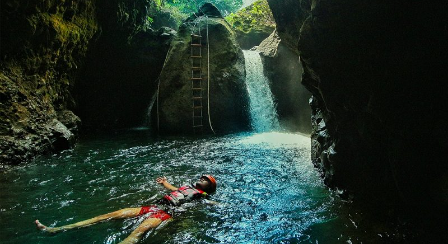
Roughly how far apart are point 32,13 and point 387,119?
1015 centimetres

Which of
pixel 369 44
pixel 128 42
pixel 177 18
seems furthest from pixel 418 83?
pixel 177 18

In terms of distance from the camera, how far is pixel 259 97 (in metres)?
16.4

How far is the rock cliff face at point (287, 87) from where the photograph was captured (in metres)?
16.3

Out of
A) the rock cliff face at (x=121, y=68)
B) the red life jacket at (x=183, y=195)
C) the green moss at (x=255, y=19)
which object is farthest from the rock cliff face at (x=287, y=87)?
the red life jacket at (x=183, y=195)

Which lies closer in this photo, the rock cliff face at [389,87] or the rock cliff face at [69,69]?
the rock cliff face at [389,87]

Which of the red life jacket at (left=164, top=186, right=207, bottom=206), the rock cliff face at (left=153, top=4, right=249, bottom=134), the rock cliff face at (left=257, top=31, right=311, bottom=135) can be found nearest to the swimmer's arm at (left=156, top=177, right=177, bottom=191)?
the red life jacket at (left=164, top=186, right=207, bottom=206)

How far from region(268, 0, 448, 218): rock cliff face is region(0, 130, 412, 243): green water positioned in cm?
74

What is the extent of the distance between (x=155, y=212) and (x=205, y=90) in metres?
10.7

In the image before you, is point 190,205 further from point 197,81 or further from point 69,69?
point 69,69

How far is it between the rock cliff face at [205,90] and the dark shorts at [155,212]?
32.3 ft

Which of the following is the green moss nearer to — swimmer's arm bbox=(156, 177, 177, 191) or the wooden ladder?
the wooden ladder

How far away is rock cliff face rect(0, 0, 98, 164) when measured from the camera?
27.3ft

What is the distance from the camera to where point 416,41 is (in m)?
3.50

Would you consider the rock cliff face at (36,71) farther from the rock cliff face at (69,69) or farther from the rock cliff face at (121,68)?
the rock cliff face at (121,68)
